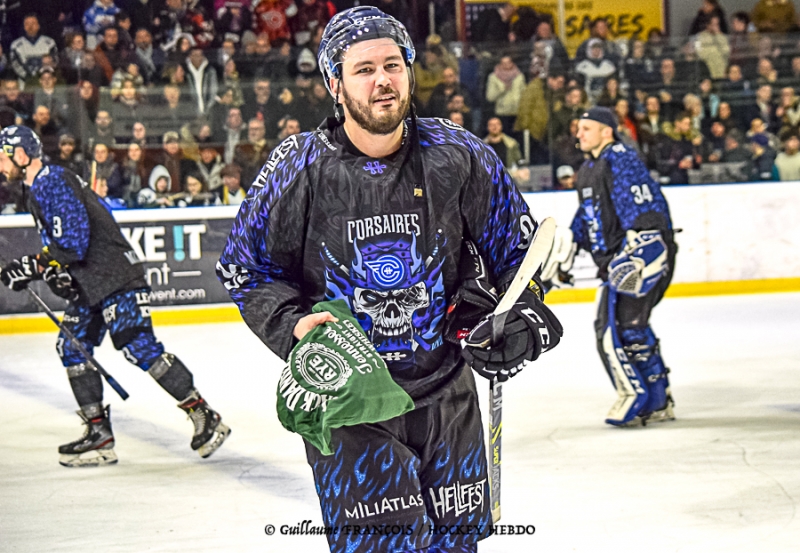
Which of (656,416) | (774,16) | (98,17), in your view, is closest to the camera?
(656,416)

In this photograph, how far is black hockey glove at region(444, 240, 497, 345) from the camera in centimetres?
230

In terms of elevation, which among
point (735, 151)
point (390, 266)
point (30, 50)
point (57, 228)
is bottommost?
point (735, 151)

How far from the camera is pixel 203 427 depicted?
509 cm

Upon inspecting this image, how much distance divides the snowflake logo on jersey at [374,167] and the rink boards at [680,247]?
6.59 metres

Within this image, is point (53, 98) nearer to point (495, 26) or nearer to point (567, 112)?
point (567, 112)

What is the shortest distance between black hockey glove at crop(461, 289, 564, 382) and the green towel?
0.17 meters

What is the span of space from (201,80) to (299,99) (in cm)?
86

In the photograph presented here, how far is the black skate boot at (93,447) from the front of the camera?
508 centimetres

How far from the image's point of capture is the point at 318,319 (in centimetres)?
220

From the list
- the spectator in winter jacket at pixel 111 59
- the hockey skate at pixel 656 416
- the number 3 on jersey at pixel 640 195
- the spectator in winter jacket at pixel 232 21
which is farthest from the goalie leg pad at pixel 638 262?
the spectator in winter jacket at pixel 232 21

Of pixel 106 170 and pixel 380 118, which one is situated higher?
pixel 380 118

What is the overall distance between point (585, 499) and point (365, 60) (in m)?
2.48

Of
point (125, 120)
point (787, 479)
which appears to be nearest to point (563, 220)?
point (125, 120)

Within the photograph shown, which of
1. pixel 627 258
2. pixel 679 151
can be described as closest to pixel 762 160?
pixel 679 151
